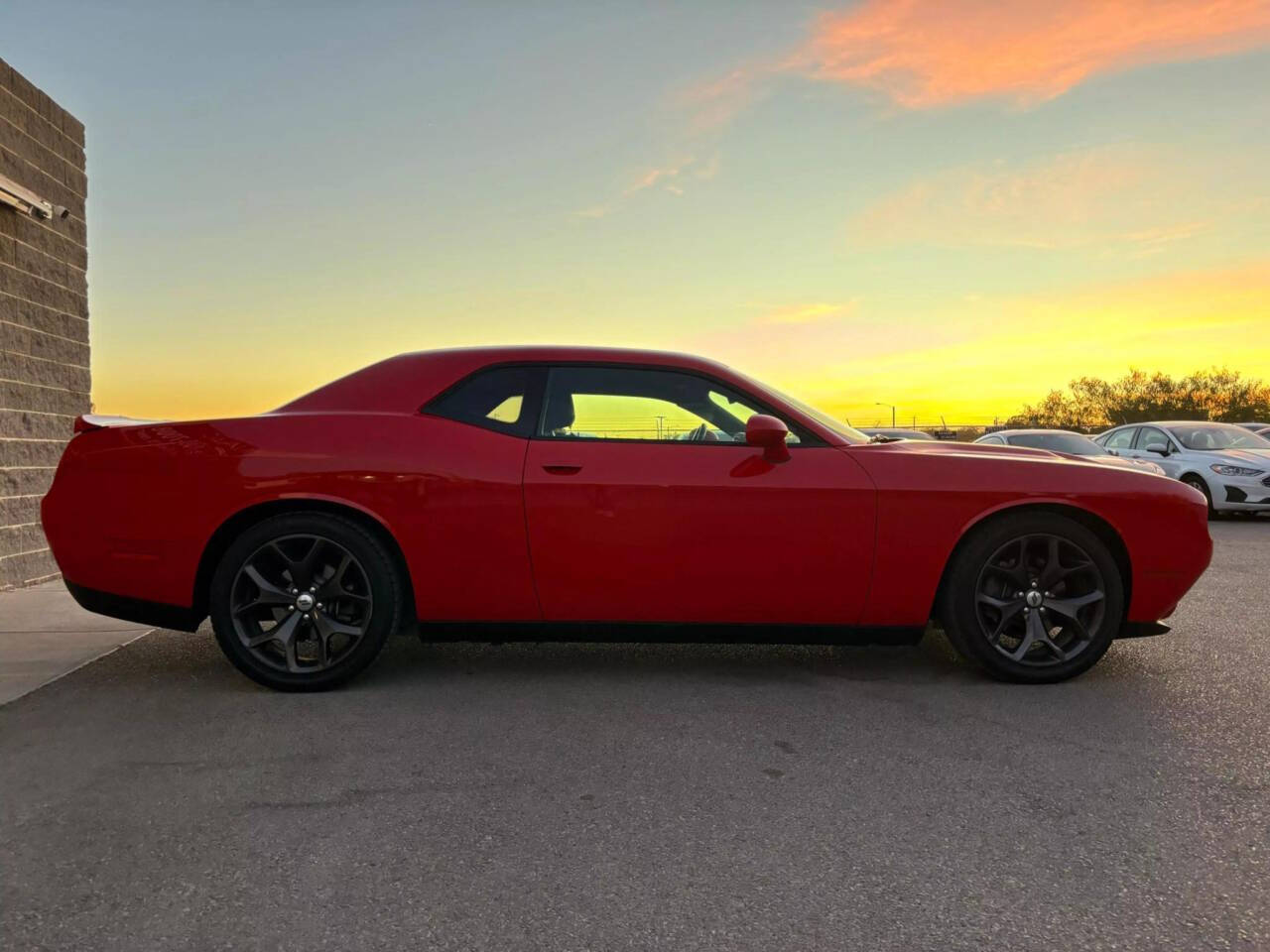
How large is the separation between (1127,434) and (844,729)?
14.9 metres

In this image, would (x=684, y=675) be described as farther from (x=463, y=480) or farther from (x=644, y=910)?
(x=644, y=910)

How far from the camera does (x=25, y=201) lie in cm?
669

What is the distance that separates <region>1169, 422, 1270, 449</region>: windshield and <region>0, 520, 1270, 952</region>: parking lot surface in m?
11.5

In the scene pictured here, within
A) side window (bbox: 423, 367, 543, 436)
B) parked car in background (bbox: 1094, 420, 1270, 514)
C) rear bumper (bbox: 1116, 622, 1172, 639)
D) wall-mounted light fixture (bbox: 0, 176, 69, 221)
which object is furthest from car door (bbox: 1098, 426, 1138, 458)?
wall-mounted light fixture (bbox: 0, 176, 69, 221)

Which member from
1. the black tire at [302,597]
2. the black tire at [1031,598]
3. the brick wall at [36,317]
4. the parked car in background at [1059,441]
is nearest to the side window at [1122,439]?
the parked car in background at [1059,441]

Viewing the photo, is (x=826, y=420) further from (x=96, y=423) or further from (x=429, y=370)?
(x=96, y=423)

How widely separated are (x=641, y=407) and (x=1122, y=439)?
574 inches

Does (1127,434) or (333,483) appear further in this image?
(1127,434)

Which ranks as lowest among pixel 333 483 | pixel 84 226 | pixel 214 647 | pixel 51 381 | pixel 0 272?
pixel 214 647

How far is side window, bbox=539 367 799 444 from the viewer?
4012 millimetres

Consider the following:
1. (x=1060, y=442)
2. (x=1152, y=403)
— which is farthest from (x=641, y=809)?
(x=1152, y=403)

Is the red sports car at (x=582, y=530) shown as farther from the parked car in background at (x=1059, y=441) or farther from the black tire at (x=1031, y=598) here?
the parked car in background at (x=1059, y=441)

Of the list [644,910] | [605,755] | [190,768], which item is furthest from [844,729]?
[190,768]

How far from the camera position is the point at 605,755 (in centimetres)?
311
